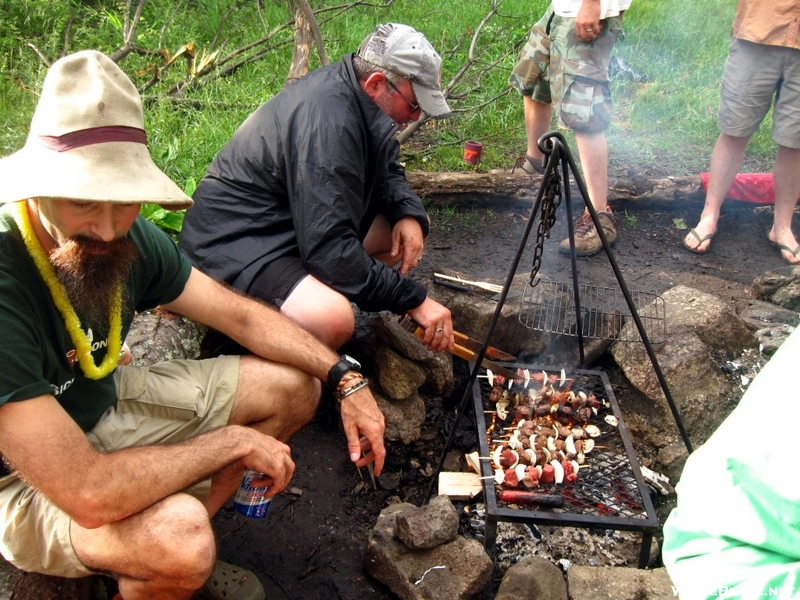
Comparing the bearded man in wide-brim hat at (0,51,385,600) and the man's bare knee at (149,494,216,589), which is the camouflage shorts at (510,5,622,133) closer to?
the bearded man in wide-brim hat at (0,51,385,600)

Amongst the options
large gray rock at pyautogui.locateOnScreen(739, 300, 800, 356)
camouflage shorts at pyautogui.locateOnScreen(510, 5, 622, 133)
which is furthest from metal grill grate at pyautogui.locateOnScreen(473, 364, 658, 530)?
camouflage shorts at pyautogui.locateOnScreen(510, 5, 622, 133)

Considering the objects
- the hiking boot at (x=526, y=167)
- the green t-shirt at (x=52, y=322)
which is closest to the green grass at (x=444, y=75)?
the hiking boot at (x=526, y=167)

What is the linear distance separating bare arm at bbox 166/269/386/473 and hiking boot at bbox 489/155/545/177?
10.3 ft

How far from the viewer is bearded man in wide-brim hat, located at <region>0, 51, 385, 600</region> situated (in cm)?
202

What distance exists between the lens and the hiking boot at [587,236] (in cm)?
502

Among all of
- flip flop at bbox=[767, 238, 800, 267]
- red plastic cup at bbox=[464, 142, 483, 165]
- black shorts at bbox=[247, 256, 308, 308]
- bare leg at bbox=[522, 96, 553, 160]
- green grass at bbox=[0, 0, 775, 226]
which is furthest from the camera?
red plastic cup at bbox=[464, 142, 483, 165]

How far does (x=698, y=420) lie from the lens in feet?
12.1

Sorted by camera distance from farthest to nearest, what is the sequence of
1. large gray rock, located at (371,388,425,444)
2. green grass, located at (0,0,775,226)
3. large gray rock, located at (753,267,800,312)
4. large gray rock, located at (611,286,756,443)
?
1. green grass, located at (0,0,775,226)
2. large gray rock, located at (753,267,800,312)
3. large gray rock, located at (611,286,756,443)
4. large gray rock, located at (371,388,425,444)

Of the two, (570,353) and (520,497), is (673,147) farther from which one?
(520,497)

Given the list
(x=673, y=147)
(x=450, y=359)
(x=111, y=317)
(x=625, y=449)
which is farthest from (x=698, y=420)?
(x=673, y=147)

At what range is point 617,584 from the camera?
257cm

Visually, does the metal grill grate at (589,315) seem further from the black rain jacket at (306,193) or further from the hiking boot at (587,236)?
the black rain jacket at (306,193)

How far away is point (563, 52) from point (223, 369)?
3334mm

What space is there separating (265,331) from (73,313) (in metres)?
0.91
